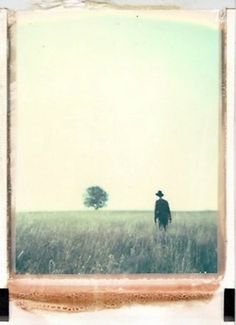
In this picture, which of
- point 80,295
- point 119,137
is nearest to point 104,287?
point 80,295

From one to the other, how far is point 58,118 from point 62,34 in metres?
0.22

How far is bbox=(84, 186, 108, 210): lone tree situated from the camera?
1572 millimetres

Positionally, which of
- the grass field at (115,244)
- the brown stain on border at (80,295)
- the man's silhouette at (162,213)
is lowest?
the brown stain on border at (80,295)

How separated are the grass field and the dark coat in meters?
0.02

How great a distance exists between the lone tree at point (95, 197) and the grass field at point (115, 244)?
2cm

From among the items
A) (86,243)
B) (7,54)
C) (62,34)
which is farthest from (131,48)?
(86,243)

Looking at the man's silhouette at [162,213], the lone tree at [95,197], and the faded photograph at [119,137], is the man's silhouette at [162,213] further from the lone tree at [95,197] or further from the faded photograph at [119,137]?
the lone tree at [95,197]

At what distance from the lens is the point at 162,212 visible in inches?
62.1

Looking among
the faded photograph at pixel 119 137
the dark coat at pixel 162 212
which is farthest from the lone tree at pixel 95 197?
the dark coat at pixel 162 212

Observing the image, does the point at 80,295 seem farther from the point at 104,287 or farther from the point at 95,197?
the point at 95,197

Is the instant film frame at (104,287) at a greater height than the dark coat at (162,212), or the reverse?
the dark coat at (162,212)

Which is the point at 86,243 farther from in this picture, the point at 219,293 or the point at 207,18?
the point at 207,18

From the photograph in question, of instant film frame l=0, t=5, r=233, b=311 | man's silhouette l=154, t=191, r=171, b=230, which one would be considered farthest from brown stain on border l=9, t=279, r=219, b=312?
man's silhouette l=154, t=191, r=171, b=230

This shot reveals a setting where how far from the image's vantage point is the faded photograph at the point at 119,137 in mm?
1578
